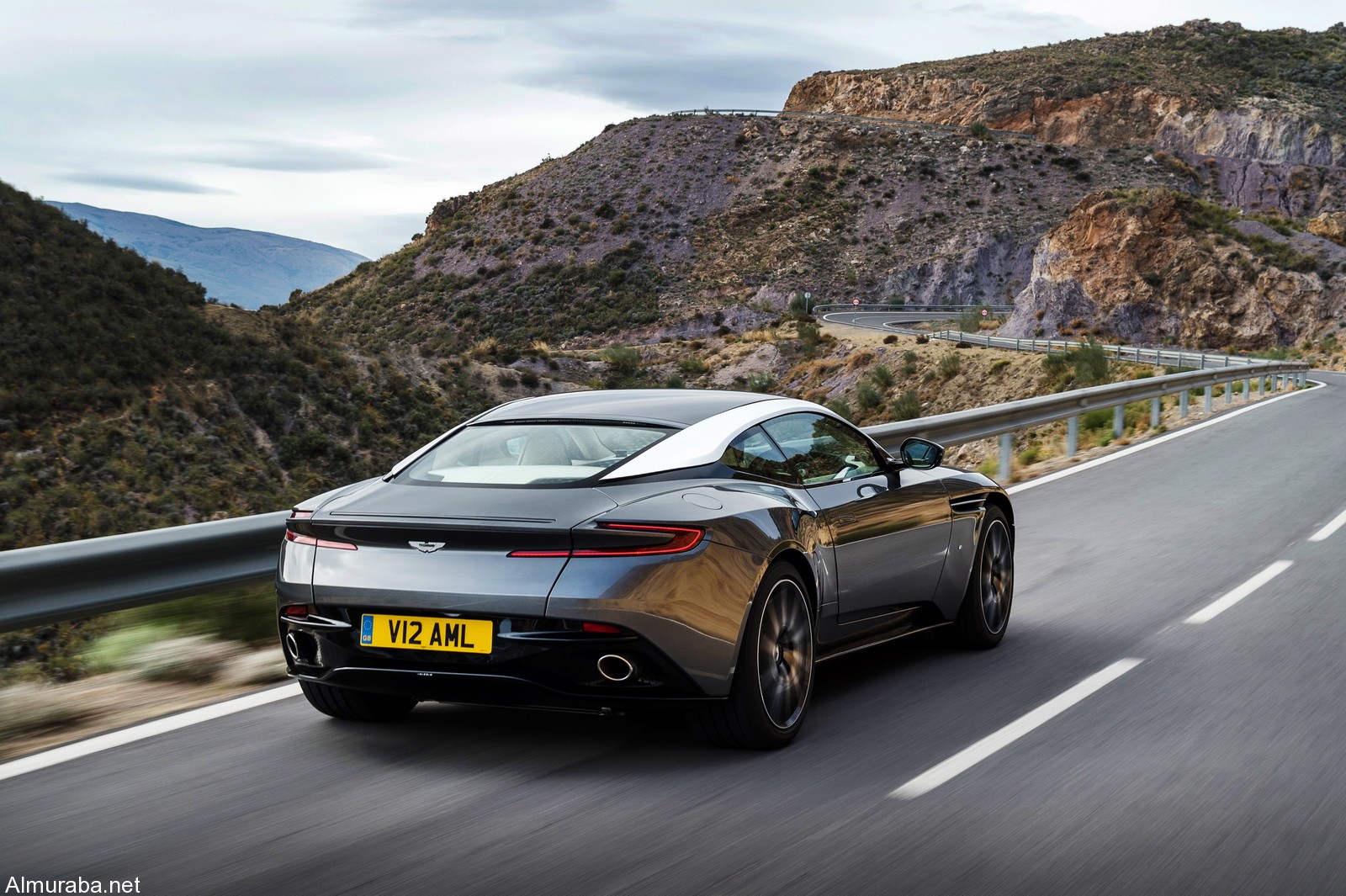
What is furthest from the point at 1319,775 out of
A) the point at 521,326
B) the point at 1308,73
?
the point at 1308,73

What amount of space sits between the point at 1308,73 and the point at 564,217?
65.1 metres

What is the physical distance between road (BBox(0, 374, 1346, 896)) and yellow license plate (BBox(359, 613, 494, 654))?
478mm

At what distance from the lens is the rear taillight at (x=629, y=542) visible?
460 centimetres

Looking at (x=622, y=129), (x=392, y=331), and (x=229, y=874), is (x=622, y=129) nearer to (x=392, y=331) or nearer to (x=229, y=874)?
(x=392, y=331)

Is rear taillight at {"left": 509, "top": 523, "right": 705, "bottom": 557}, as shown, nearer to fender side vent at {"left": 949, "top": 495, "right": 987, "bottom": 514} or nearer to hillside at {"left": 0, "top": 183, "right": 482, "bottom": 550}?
fender side vent at {"left": 949, "top": 495, "right": 987, "bottom": 514}

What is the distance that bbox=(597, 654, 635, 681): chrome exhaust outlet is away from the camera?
4.61 m

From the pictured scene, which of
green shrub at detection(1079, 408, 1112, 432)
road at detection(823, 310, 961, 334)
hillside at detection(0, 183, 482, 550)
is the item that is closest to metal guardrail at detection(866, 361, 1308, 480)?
green shrub at detection(1079, 408, 1112, 432)

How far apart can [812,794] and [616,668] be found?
78cm

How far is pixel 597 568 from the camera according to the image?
4.58 metres

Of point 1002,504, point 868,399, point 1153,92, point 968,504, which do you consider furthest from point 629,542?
point 1153,92

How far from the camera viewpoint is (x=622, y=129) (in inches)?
4670

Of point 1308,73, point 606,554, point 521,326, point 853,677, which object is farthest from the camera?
point 1308,73

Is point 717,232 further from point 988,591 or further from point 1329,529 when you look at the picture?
point 988,591

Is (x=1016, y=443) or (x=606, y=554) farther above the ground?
(x=606, y=554)
